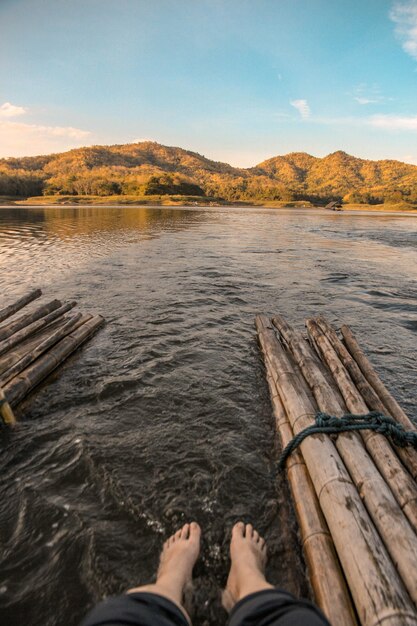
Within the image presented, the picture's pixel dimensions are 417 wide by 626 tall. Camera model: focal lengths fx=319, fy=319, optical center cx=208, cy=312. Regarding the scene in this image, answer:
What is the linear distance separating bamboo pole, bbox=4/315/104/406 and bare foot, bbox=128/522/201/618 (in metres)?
4.23

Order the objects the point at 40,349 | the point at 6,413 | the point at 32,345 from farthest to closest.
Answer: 1. the point at 32,345
2. the point at 40,349
3. the point at 6,413

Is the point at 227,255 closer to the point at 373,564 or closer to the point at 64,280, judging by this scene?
the point at 64,280

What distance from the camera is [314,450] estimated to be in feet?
14.9

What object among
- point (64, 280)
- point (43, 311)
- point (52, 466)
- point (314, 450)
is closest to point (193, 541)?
point (314, 450)

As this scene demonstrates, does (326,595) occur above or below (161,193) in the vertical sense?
below

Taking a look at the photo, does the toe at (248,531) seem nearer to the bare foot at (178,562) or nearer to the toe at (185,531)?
the bare foot at (178,562)

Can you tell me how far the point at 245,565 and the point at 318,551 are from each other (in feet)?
2.71

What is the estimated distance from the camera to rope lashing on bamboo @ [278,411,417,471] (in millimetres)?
4571

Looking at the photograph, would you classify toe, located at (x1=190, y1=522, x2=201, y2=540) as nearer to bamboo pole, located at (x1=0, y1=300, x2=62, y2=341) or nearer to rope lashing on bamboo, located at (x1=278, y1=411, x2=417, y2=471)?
A: rope lashing on bamboo, located at (x1=278, y1=411, x2=417, y2=471)

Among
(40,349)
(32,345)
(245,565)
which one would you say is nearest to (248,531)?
(245,565)

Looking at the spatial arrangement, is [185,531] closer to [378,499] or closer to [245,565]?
[245,565]

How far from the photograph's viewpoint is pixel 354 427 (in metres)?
4.70

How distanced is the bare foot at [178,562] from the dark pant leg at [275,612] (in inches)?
34.2

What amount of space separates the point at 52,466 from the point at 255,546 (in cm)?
334
